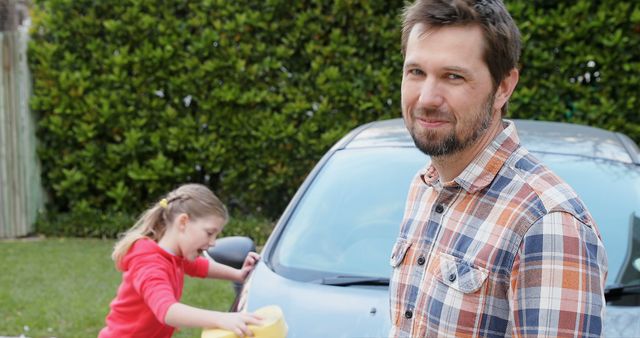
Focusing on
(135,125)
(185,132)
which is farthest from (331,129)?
(135,125)

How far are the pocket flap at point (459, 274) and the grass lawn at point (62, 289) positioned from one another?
386 cm

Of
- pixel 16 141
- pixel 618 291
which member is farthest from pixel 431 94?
pixel 16 141

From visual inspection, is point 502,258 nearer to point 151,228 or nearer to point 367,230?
point 367,230

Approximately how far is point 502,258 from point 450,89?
1.17 feet

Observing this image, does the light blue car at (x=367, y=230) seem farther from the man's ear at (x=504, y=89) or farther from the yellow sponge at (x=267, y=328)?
the man's ear at (x=504, y=89)

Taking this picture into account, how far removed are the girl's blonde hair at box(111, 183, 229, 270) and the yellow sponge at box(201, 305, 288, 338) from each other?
0.82 metres

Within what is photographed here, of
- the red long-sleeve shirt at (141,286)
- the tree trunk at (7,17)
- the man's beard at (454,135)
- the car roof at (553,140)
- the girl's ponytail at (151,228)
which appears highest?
the tree trunk at (7,17)

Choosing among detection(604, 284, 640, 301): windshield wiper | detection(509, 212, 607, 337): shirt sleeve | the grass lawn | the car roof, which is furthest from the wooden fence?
detection(509, 212, 607, 337): shirt sleeve

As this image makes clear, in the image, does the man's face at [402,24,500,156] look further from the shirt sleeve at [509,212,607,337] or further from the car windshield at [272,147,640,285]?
the car windshield at [272,147,640,285]

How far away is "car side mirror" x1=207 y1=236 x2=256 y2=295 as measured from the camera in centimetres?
362

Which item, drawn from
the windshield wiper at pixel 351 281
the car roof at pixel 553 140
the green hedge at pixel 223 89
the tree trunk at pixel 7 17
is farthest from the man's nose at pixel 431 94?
the tree trunk at pixel 7 17

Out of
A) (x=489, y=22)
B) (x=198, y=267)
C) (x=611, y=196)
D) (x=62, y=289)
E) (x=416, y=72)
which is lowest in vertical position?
(x=62, y=289)

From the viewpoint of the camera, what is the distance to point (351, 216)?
3496 millimetres

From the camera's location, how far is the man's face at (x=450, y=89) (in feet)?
5.26
